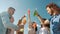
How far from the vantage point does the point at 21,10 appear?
6.04 ft

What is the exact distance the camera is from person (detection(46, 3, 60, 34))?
144 centimetres

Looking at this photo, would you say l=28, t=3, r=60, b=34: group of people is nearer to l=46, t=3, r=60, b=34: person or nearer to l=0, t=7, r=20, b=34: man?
l=46, t=3, r=60, b=34: person

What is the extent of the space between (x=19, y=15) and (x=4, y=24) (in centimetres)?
33

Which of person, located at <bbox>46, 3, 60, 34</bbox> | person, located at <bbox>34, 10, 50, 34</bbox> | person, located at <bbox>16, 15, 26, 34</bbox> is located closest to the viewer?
person, located at <bbox>46, 3, 60, 34</bbox>

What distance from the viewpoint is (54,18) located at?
4.85ft

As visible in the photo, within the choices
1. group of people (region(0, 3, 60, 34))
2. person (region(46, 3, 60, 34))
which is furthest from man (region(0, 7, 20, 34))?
person (region(46, 3, 60, 34))

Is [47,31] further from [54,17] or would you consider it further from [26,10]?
[26,10]

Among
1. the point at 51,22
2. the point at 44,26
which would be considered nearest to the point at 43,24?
the point at 44,26

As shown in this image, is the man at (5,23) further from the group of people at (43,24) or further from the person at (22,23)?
the person at (22,23)

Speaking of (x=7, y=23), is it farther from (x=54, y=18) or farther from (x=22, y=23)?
(x=54, y=18)

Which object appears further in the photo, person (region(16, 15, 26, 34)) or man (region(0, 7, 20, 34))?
person (region(16, 15, 26, 34))

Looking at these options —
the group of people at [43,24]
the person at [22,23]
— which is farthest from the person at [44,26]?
the person at [22,23]

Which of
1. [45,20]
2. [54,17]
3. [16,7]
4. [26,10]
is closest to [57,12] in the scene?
[54,17]

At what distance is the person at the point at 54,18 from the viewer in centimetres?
144
